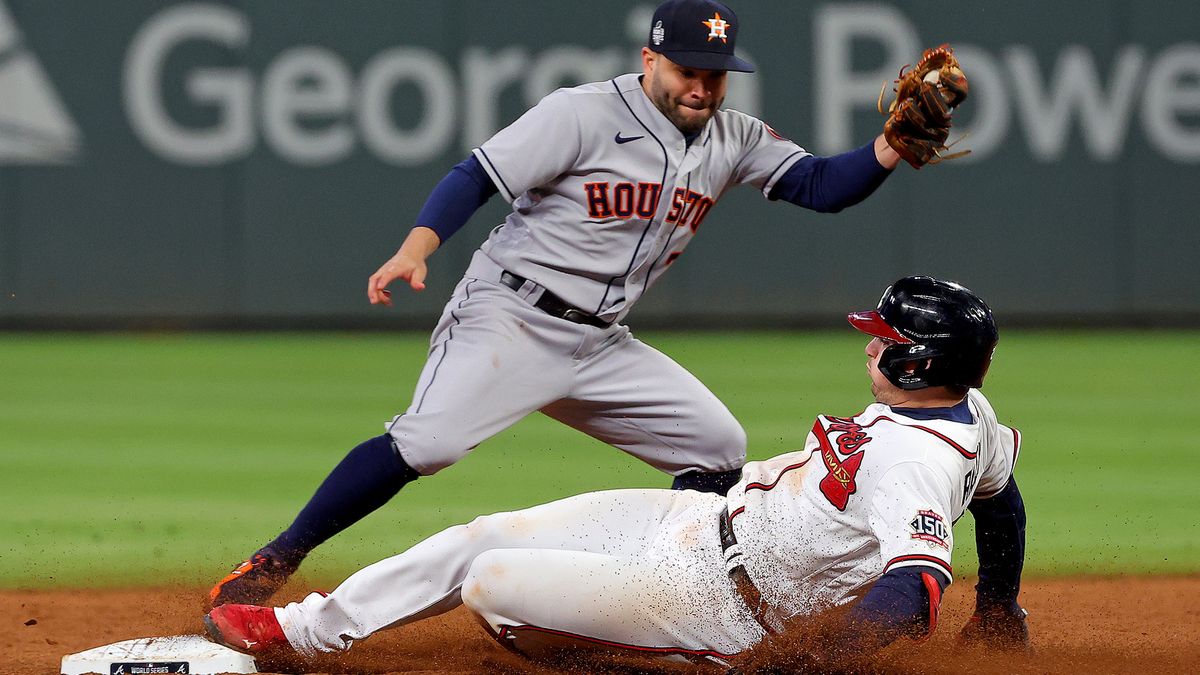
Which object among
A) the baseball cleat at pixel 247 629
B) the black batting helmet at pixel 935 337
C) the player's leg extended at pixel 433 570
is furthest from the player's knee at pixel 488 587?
the black batting helmet at pixel 935 337

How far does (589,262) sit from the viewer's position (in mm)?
4762

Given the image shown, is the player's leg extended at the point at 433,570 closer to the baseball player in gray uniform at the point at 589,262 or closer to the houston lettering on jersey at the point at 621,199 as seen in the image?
the baseball player in gray uniform at the point at 589,262

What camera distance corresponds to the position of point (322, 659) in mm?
3984

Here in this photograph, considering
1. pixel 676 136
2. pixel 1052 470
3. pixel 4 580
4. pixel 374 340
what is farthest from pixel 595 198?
pixel 374 340

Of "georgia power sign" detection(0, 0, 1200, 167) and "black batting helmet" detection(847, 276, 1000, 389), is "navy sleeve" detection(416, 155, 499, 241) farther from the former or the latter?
"georgia power sign" detection(0, 0, 1200, 167)

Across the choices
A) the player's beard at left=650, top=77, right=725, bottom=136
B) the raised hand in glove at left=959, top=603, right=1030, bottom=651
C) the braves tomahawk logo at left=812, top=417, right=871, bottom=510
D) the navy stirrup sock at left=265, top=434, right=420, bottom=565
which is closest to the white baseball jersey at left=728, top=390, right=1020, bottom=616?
the braves tomahawk logo at left=812, top=417, right=871, bottom=510

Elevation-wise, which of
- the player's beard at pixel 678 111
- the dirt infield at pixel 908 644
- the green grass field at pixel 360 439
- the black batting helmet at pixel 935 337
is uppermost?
the player's beard at pixel 678 111

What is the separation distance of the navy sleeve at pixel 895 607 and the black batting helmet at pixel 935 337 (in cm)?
51

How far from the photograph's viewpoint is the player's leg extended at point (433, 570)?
3.90 metres

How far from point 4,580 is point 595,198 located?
2576mm

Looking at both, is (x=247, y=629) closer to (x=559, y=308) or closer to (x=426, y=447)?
(x=426, y=447)

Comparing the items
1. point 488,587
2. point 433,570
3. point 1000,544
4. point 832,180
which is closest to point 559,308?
point 832,180

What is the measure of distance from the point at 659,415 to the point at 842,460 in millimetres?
1285

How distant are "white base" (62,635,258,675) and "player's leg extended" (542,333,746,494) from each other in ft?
4.35
